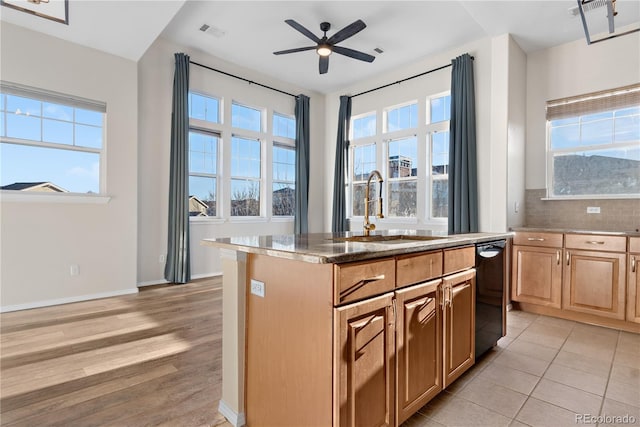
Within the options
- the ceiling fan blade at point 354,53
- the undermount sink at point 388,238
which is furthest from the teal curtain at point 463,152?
the undermount sink at point 388,238

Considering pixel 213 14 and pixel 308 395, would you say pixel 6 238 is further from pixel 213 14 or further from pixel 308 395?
pixel 308 395

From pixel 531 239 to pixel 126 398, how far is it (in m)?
3.93

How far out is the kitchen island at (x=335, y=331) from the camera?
124cm

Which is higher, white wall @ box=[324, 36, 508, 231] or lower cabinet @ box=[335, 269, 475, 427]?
white wall @ box=[324, 36, 508, 231]

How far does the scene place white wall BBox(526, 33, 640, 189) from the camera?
3.59 m

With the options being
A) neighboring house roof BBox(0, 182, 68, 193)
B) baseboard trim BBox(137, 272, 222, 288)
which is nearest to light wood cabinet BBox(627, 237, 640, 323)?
baseboard trim BBox(137, 272, 222, 288)

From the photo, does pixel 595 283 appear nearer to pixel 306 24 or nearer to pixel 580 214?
pixel 580 214

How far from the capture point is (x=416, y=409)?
1.64m

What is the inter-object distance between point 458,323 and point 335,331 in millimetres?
1112

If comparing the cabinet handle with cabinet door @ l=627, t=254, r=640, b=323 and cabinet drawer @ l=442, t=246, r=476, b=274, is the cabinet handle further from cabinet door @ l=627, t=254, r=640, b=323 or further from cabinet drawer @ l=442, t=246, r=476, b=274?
cabinet door @ l=627, t=254, r=640, b=323

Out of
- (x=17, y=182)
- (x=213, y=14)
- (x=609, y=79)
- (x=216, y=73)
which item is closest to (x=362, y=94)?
(x=216, y=73)

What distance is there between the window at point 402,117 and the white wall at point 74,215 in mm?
3967

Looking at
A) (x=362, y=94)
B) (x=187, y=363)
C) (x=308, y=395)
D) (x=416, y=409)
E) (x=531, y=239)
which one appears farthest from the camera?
(x=362, y=94)

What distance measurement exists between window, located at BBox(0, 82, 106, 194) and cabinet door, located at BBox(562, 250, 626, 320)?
5.36 meters
